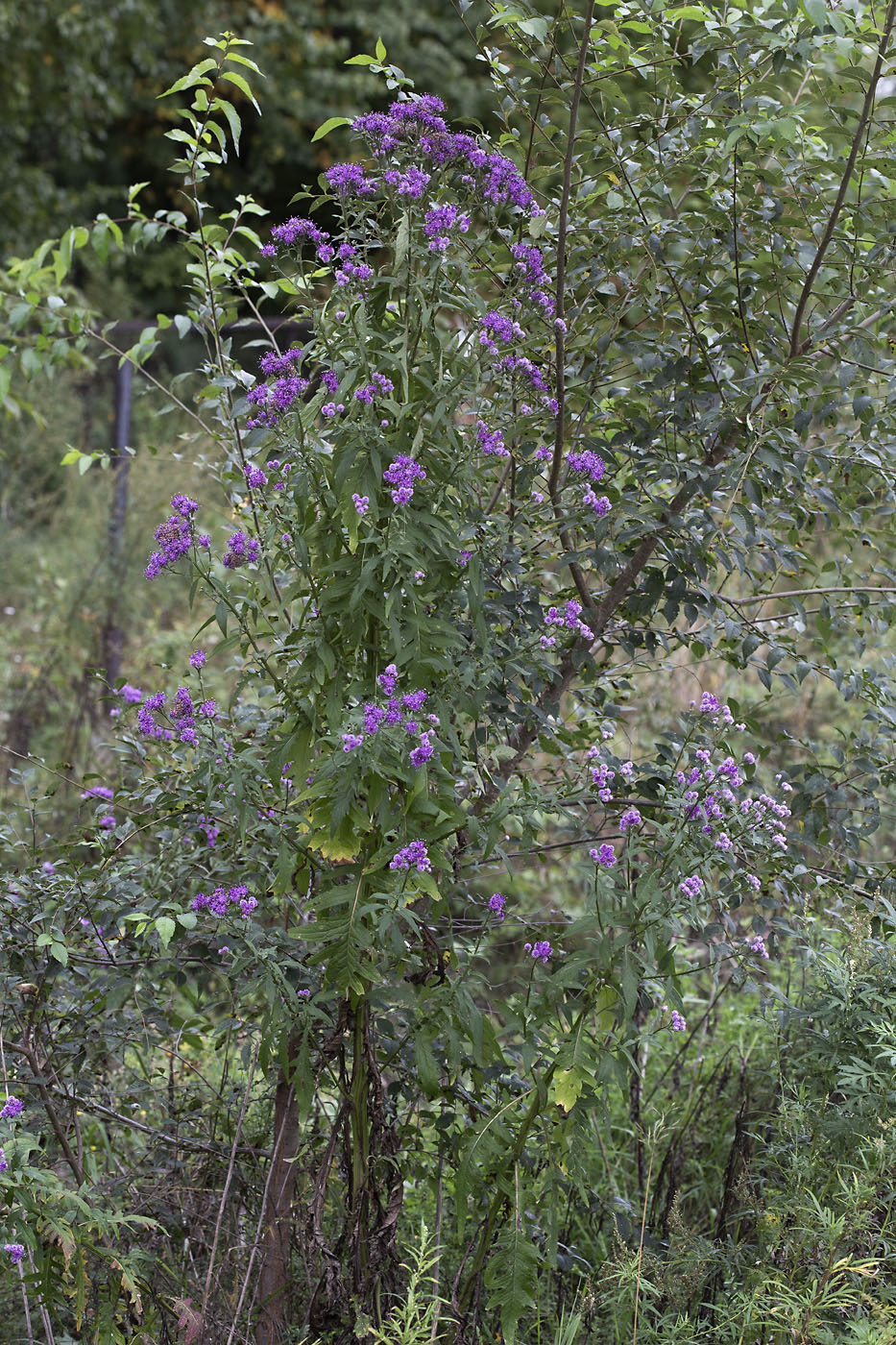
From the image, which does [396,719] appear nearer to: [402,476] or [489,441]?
[402,476]

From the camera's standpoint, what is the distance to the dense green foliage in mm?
1966

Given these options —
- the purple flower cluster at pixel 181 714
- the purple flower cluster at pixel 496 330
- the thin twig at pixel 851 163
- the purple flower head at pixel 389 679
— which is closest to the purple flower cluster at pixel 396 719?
the purple flower head at pixel 389 679

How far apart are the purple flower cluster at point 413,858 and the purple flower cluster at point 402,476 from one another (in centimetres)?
54

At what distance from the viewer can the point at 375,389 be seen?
1908 mm

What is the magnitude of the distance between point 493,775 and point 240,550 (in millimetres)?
635

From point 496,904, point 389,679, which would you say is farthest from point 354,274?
point 496,904

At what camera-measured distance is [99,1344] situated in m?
2.02

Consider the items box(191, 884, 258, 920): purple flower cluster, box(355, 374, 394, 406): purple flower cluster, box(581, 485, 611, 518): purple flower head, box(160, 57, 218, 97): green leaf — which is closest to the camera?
box(355, 374, 394, 406): purple flower cluster

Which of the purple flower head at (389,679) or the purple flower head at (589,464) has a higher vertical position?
the purple flower head at (589,464)

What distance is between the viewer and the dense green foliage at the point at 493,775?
6.45ft

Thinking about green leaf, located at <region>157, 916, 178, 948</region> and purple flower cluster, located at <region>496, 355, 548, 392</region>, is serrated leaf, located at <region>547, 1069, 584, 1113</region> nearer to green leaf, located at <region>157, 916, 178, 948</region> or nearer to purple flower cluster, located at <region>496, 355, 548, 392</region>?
green leaf, located at <region>157, 916, 178, 948</region>

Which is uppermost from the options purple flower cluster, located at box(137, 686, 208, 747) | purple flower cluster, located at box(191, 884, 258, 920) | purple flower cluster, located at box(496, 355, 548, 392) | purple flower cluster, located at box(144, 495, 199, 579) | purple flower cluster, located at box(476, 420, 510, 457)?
purple flower cluster, located at box(496, 355, 548, 392)

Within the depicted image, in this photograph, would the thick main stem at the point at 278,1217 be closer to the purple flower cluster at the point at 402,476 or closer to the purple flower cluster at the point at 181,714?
the purple flower cluster at the point at 181,714

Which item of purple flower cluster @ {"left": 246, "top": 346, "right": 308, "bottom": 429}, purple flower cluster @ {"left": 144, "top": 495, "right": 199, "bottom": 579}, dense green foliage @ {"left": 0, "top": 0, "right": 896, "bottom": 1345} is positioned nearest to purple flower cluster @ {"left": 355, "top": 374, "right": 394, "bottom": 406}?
dense green foliage @ {"left": 0, "top": 0, "right": 896, "bottom": 1345}
